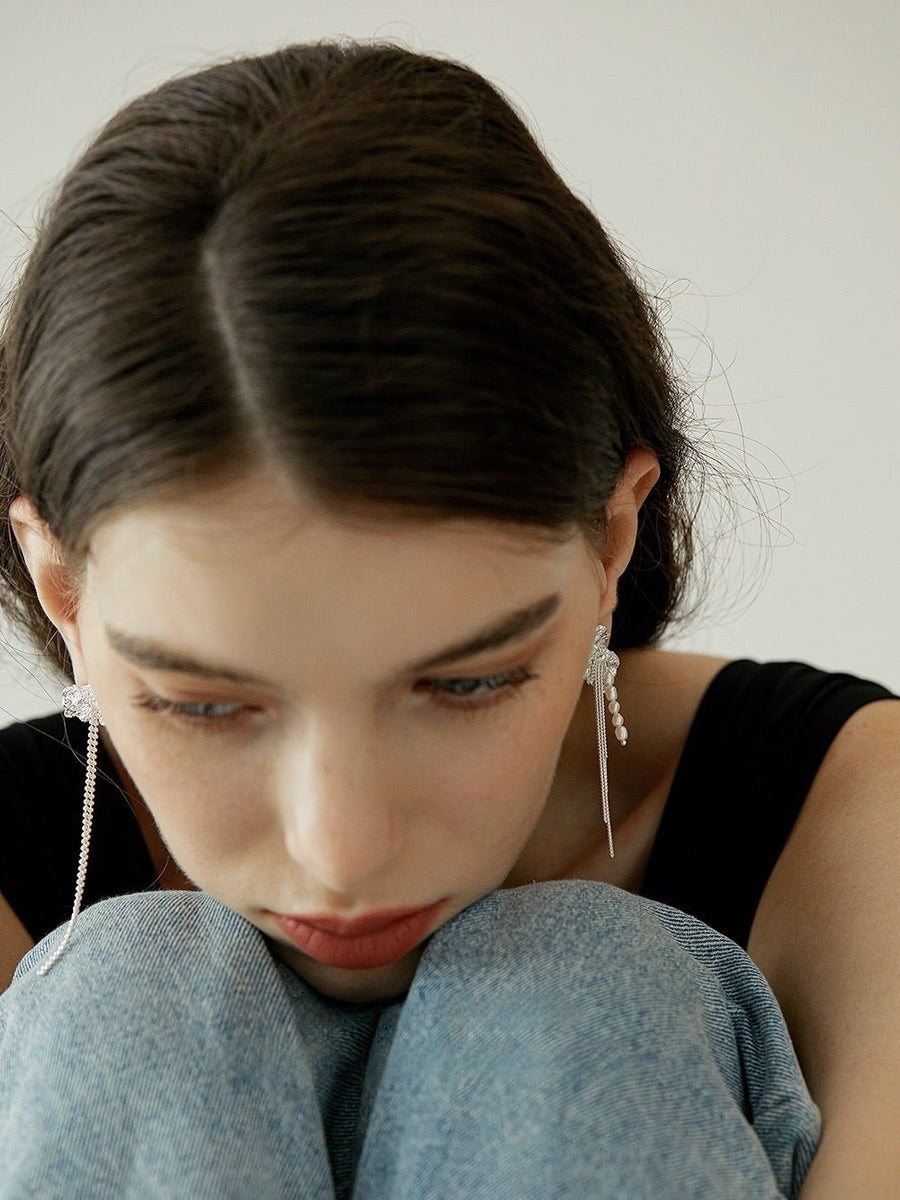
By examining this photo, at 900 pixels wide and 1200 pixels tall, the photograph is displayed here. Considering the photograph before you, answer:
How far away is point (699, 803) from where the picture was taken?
1234 millimetres

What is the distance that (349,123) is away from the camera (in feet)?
2.61

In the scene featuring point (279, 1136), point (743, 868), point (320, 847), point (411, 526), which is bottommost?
point (743, 868)

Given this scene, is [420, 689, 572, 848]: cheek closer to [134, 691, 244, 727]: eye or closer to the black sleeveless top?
[134, 691, 244, 727]: eye

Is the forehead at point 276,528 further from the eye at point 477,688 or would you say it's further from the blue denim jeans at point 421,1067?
the blue denim jeans at point 421,1067

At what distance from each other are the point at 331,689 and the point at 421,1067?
8.2 inches

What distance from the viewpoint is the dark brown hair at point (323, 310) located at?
2.37 ft

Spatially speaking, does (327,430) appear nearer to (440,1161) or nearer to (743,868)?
(440,1161)

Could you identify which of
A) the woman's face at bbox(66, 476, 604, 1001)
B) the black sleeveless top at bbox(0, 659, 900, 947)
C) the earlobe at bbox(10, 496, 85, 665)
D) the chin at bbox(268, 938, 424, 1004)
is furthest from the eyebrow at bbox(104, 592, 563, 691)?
the black sleeveless top at bbox(0, 659, 900, 947)

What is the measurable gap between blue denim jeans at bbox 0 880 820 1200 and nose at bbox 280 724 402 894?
0.10 metres

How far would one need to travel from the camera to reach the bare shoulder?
116cm

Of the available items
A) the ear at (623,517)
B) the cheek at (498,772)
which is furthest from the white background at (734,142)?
the cheek at (498,772)

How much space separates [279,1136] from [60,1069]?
0.12 meters

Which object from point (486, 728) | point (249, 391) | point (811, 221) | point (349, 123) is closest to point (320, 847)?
point (486, 728)

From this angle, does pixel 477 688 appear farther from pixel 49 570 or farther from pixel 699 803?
pixel 699 803
